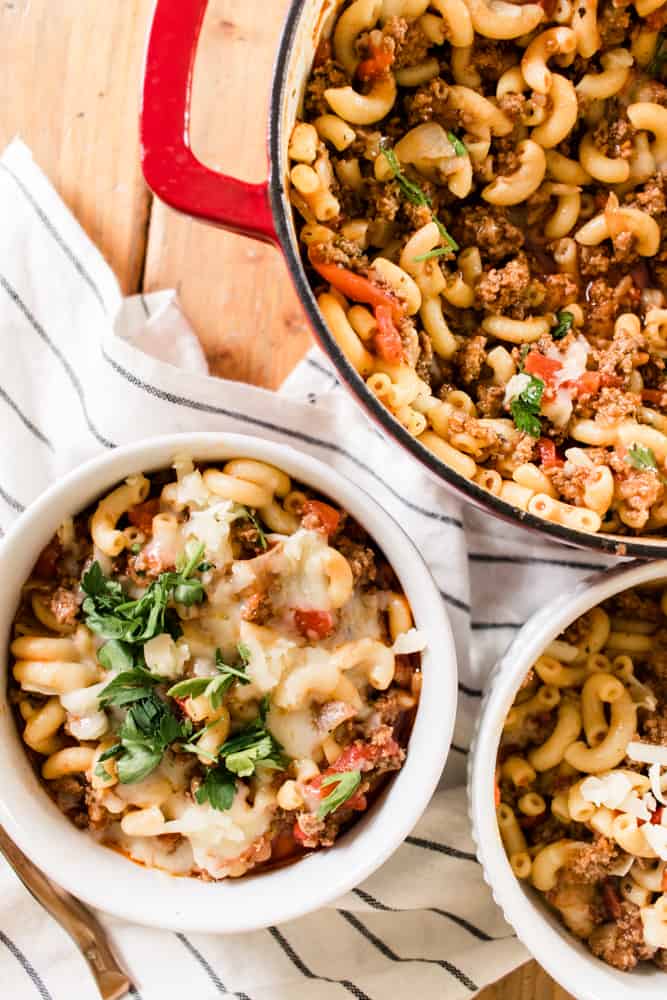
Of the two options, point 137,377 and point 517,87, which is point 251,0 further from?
point 137,377

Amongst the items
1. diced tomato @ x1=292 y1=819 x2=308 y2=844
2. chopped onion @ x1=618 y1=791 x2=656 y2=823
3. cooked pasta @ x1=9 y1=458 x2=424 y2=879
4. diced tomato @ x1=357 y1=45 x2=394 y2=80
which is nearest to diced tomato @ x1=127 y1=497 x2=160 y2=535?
cooked pasta @ x1=9 y1=458 x2=424 y2=879

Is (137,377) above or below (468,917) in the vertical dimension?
above

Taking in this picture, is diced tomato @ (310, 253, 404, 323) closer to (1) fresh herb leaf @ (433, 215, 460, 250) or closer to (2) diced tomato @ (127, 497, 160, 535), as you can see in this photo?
(1) fresh herb leaf @ (433, 215, 460, 250)

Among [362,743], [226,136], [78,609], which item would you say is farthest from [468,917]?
[226,136]

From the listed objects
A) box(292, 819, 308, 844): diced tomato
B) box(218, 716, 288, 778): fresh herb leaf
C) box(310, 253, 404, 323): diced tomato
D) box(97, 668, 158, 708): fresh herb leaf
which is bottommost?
box(292, 819, 308, 844): diced tomato

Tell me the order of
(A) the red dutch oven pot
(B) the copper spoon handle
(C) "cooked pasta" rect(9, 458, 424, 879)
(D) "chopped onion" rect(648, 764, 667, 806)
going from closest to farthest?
(A) the red dutch oven pot → (C) "cooked pasta" rect(9, 458, 424, 879) → (D) "chopped onion" rect(648, 764, 667, 806) → (B) the copper spoon handle

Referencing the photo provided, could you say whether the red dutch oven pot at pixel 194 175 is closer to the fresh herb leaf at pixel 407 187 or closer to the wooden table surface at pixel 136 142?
the fresh herb leaf at pixel 407 187
